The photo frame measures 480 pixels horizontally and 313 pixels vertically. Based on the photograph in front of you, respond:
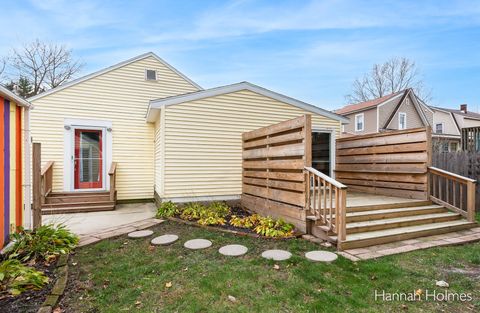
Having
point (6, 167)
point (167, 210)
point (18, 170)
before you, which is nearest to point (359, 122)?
point (167, 210)

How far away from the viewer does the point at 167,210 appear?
6.21 meters

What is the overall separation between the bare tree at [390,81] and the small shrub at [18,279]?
27960 millimetres

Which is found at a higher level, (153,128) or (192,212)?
(153,128)

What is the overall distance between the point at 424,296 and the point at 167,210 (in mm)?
4930

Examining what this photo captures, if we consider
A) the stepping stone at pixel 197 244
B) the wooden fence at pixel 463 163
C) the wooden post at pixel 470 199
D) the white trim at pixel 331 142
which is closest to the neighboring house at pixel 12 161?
the stepping stone at pixel 197 244

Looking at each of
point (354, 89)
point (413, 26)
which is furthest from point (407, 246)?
point (354, 89)

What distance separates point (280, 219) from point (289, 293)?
2520 millimetres

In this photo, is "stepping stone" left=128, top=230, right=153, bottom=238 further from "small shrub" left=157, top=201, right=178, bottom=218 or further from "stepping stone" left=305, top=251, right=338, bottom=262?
"stepping stone" left=305, top=251, right=338, bottom=262

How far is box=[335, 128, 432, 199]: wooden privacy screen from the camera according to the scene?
6072 millimetres

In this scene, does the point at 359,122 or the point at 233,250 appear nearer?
the point at 233,250

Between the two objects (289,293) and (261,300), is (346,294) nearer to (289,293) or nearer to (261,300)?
(289,293)

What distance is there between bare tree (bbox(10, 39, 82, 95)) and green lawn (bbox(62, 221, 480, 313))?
17.6m

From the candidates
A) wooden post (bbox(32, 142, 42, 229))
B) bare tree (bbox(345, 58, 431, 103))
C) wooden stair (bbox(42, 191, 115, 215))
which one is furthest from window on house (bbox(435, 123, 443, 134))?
wooden post (bbox(32, 142, 42, 229))

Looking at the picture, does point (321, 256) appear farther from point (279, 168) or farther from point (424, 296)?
point (279, 168)
